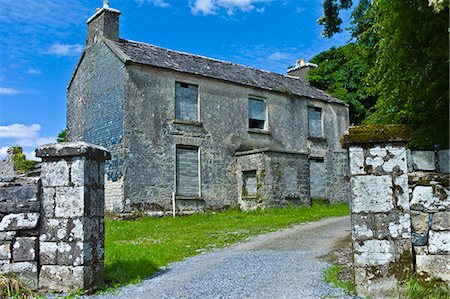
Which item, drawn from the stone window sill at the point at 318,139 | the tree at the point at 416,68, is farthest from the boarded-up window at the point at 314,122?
the tree at the point at 416,68

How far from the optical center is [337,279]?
5984 millimetres

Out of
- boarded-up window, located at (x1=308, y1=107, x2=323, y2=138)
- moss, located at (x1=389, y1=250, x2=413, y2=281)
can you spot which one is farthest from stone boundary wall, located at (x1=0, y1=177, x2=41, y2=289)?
boarded-up window, located at (x1=308, y1=107, x2=323, y2=138)

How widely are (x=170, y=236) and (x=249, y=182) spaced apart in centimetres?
782

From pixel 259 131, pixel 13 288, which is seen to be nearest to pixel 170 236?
pixel 13 288

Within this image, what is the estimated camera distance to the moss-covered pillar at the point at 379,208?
5.16 meters

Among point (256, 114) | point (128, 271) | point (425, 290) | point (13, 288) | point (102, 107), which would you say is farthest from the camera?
point (256, 114)

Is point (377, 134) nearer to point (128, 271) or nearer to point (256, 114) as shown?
point (128, 271)

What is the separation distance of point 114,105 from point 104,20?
144 inches

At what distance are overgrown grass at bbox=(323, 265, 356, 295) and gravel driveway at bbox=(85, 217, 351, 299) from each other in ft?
0.31

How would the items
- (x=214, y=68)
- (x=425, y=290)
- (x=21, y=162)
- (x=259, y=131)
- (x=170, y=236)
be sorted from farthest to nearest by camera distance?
1. (x=21, y=162)
2. (x=259, y=131)
3. (x=214, y=68)
4. (x=170, y=236)
5. (x=425, y=290)

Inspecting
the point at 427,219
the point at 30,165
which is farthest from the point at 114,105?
the point at 427,219

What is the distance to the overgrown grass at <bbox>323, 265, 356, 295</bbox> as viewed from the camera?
5477 mm

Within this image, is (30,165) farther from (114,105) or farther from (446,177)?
(446,177)

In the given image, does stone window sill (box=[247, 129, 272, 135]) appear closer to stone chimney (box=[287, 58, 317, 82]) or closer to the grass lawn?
the grass lawn
